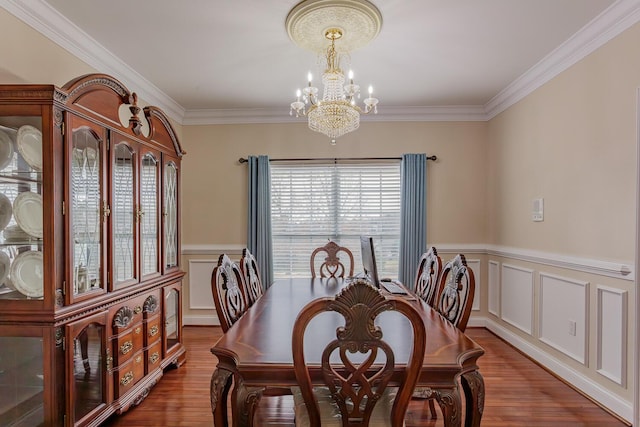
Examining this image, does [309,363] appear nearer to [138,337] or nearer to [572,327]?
[138,337]

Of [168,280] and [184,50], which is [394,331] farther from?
[184,50]

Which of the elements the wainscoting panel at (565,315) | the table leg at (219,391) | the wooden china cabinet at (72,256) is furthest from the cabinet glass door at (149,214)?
the wainscoting panel at (565,315)

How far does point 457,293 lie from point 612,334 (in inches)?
52.5

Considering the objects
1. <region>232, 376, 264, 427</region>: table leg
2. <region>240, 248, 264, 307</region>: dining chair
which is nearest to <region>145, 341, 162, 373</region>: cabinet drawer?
<region>240, 248, 264, 307</region>: dining chair

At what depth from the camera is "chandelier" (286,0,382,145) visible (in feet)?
7.23

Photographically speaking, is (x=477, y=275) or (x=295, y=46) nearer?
(x=295, y=46)

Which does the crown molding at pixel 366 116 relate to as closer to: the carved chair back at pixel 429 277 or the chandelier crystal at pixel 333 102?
the chandelier crystal at pixel 333 102

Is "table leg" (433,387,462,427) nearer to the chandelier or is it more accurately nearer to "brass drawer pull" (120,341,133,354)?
the chandelier

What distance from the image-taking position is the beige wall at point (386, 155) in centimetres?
443

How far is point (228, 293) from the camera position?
6.97 ft

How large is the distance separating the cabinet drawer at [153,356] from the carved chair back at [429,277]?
2109 millimetres

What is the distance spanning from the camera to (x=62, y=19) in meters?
2.42

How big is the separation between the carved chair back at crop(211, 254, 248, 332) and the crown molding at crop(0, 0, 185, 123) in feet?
6.20

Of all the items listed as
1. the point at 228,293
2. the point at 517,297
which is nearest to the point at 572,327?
the point at 517,297
